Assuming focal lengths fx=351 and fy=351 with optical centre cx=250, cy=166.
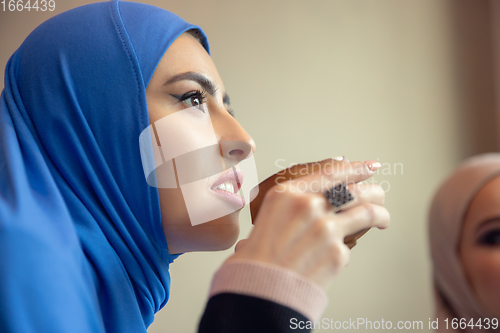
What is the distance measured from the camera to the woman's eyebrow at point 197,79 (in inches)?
25.1

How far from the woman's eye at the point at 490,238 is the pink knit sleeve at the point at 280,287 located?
16 cm

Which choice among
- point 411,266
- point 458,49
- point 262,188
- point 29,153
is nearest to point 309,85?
point 458,49

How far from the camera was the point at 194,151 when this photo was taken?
62 centimetres

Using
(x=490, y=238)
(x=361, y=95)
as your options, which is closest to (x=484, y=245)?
(x=490, y=238)

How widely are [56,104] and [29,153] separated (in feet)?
0.32

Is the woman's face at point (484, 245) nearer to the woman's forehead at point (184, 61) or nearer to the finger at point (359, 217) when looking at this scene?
the finger at point (359, 217)

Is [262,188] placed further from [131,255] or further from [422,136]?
[422,136]

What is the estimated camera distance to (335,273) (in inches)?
15.2

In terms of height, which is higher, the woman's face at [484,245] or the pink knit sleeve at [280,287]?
the woman's face at [484,245]

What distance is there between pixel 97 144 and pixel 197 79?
213 mm

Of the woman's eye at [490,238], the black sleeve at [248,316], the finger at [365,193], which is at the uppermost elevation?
the woman's eye at [490,238]

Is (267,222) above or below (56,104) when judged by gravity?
below

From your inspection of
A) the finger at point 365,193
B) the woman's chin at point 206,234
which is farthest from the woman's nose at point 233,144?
the finger at point 365,193

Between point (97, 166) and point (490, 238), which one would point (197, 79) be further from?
point (490, 238)
